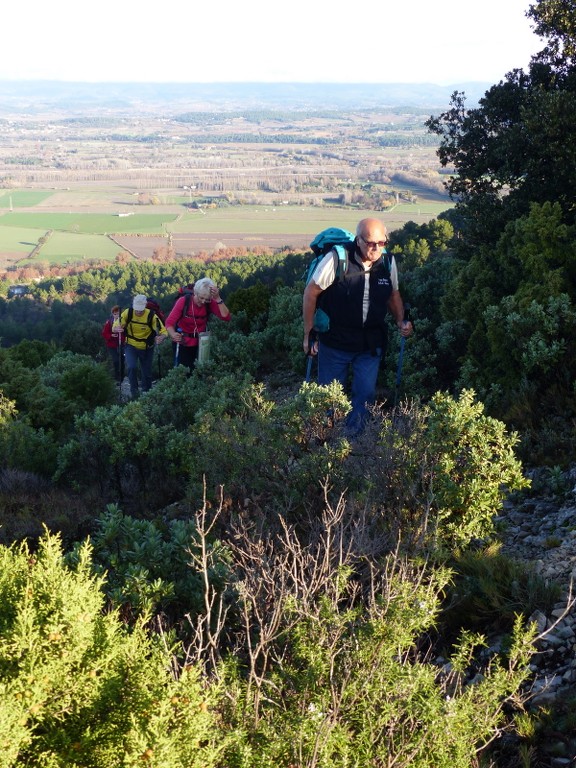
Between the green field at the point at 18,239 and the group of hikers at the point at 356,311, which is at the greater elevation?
the group of hikers at the point at 356,311

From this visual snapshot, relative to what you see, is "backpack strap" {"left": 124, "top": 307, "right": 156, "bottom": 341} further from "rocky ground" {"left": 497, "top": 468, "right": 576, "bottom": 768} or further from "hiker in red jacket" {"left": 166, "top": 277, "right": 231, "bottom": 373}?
"rocky ground" {"left": 497, "top": 468, "right": 576, "bottom": 768}

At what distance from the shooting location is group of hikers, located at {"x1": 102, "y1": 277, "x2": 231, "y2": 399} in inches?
331

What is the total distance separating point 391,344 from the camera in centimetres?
788

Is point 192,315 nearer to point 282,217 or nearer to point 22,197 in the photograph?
point 282,217

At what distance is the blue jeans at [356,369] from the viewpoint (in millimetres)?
5617

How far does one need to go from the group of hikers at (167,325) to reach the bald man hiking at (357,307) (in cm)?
292

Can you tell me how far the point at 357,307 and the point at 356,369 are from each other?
54 centimetres

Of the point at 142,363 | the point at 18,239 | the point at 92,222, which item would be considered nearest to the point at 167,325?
the point at 142,363

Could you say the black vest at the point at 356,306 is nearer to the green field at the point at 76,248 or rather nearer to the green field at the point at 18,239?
the green field at the point at 76,248

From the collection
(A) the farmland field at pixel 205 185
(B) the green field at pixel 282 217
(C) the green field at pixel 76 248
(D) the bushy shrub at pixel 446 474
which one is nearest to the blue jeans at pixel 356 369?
(D) the bushy shrub at pixel 446 474

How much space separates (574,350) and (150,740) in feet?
15.3

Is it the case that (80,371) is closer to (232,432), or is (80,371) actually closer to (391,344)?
(391,344)

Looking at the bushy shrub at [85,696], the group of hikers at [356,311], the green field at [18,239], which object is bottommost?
the green field at [18,239]

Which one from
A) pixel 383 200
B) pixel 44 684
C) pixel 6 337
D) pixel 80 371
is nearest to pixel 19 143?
pixel 383 200
